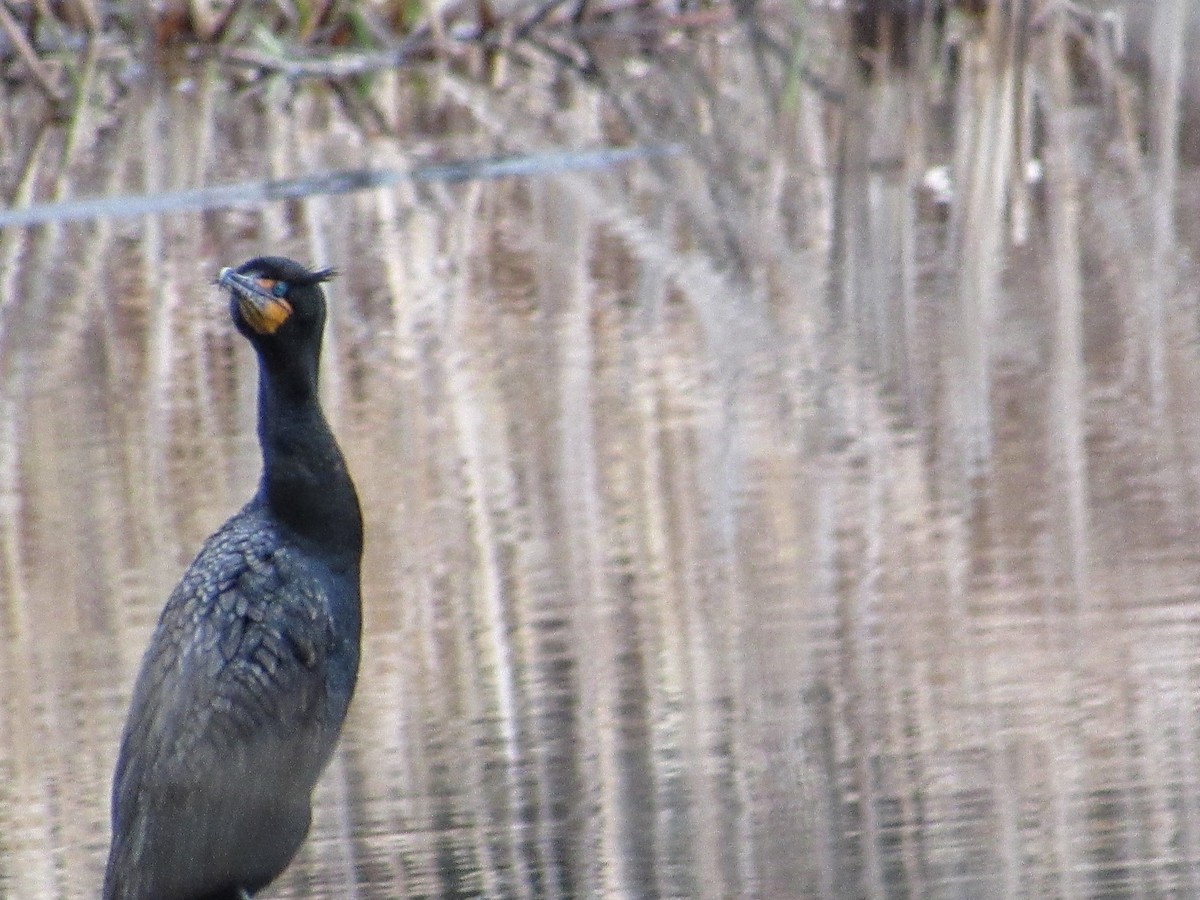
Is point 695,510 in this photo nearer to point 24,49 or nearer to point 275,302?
point 275,302

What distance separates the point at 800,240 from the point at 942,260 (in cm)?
87

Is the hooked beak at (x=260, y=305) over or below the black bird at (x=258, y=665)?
over

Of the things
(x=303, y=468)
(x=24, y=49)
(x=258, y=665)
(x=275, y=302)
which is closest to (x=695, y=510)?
(x=303, y=468)

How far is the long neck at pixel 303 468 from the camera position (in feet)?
16.7

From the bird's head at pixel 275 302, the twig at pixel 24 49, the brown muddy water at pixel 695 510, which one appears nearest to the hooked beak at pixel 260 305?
the bird's head at pixel 275 302

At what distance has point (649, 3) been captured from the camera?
19.2 meters

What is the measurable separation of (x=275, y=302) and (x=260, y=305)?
35 mm

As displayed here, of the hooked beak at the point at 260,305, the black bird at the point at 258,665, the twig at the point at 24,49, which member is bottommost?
the black bird at the point at 258,665

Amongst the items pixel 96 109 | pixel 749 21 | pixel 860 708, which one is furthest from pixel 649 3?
pixel 860 708

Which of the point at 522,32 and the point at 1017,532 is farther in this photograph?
the point at 522,32

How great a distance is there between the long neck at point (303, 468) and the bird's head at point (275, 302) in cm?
6

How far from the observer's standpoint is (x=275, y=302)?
5.04 meters

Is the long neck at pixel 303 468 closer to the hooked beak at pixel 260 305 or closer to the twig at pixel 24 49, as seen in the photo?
the hooked beak at pixel 260 305

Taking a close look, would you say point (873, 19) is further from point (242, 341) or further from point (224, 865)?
point (224, 865)
